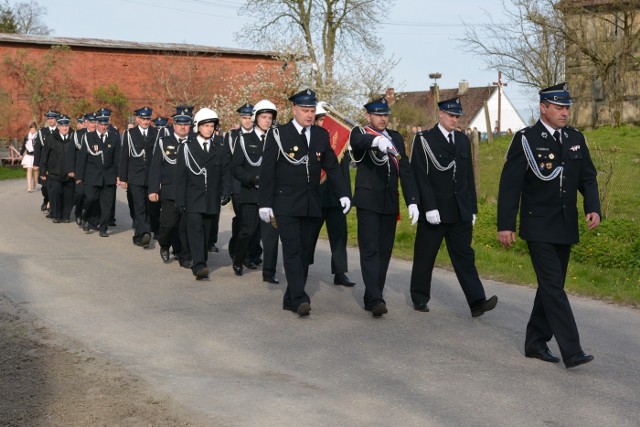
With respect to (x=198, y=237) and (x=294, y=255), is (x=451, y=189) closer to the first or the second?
(x=294, y=255)

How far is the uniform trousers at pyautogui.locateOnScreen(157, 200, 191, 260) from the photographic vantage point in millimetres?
12641

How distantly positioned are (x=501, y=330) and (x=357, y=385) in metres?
2.38

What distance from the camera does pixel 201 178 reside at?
39.3ft

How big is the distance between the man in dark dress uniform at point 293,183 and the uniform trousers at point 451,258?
2.65 ft

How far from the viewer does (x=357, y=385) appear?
6656mm

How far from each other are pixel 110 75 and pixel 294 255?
157 feet

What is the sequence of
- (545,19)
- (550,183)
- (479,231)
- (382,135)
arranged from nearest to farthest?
(550,183) < (382,135) < (479,231) < (545,19)

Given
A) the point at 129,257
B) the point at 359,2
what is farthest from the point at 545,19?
the point at 129,257

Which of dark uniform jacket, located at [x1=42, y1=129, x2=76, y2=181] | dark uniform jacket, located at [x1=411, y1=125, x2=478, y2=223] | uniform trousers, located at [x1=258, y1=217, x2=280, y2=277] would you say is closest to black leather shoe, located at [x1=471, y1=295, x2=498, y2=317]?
dark uniform jacket, located at [x1=411, y1=125, x2=478, y2=223]

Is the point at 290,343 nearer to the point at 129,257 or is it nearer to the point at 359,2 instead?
the point at 129,257

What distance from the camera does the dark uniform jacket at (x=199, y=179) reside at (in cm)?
1195

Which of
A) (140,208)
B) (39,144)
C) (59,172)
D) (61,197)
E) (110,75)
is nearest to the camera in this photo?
(140,208)

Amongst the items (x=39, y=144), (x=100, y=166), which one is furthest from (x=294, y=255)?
(x=39, y=144)

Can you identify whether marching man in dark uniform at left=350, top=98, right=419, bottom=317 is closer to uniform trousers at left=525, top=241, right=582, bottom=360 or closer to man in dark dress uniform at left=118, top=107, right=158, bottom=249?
uniform trousers at left=525, top=241, right=582, bottom=360
